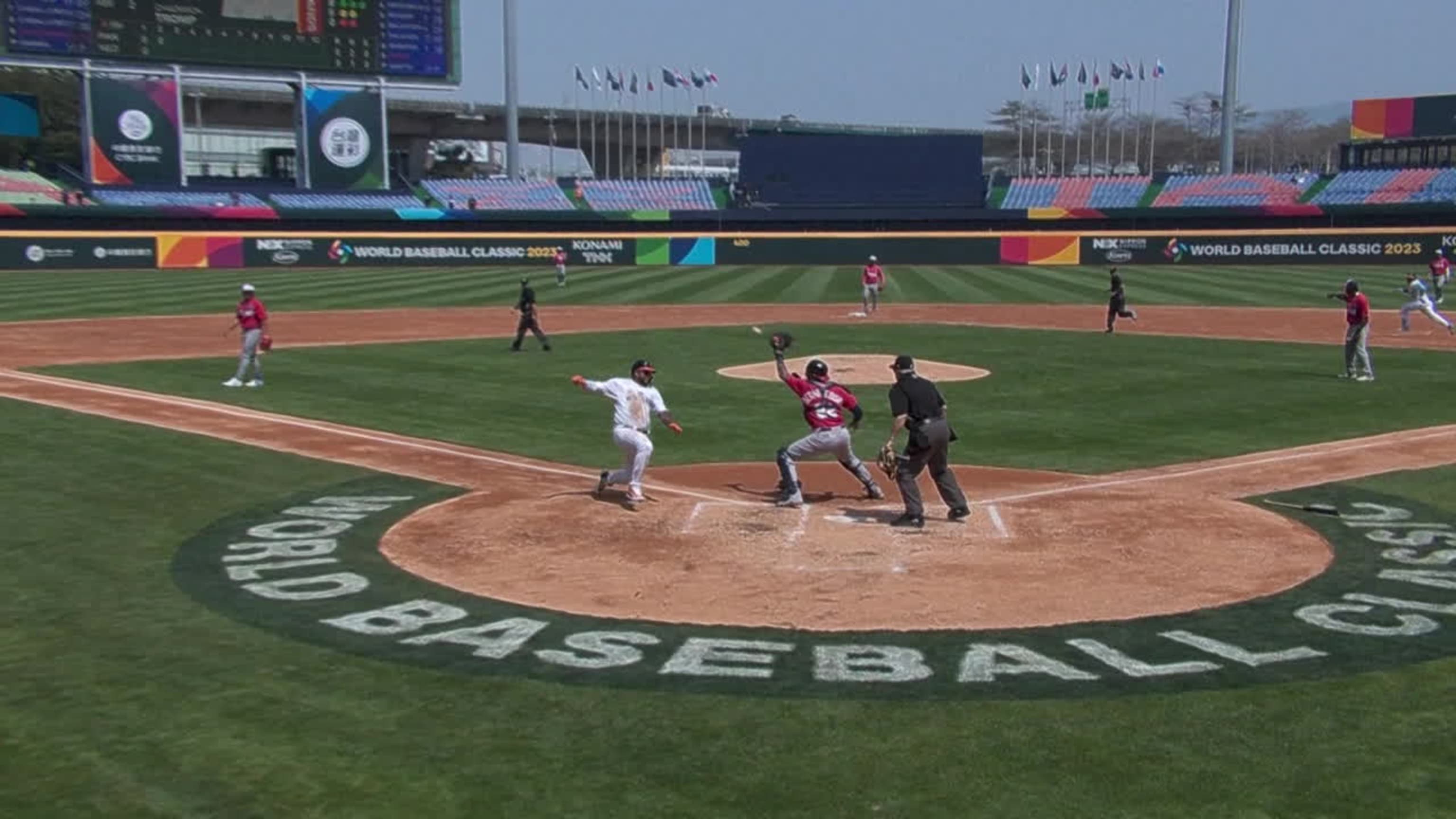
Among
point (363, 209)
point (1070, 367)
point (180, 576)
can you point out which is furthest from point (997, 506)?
point (363, 209)

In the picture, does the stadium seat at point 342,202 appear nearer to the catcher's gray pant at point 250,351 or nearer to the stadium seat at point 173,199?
the stadium seat at point 173,199

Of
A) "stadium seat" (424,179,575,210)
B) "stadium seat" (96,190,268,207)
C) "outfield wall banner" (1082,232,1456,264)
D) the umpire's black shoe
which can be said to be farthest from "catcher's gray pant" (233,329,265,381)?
"stadium seat" (424,179,575,210)

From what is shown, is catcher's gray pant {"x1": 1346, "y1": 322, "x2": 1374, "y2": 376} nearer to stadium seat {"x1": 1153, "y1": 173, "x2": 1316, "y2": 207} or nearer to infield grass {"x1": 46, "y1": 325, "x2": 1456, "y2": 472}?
infield grass {"x1": 46, "y1": 325, "x2": 1456, "y2": 472}

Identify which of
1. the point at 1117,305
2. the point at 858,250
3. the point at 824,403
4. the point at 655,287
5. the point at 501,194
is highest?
the point at 501,194

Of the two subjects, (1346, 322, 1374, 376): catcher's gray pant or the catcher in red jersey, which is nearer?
the catcher in red jersey

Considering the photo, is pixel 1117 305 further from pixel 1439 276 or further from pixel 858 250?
pixel 858 250

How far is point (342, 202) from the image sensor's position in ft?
210

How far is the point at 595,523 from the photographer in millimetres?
12398

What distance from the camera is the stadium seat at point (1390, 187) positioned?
7119 cm

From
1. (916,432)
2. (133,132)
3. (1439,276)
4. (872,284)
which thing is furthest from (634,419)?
(133,132)

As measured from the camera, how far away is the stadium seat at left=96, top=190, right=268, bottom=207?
59.9m

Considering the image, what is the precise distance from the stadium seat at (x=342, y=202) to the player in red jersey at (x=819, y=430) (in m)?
52.7

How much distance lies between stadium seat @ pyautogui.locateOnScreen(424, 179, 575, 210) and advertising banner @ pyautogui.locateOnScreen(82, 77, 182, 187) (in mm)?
14512

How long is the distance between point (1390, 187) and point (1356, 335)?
5890cm
